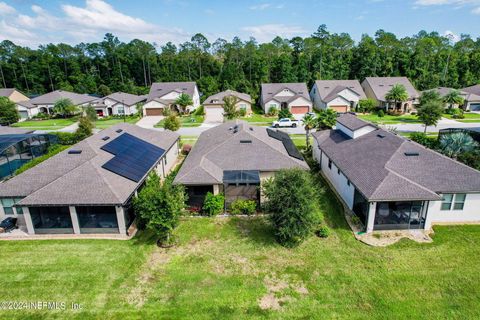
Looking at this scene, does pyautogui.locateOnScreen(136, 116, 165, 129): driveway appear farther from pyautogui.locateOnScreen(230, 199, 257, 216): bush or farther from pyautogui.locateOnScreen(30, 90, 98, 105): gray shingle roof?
pyautogui.locateOnScreen(230, 199, 257, 216): bush

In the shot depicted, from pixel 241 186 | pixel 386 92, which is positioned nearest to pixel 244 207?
pixel 241 186

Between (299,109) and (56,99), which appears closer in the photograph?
(299,109)

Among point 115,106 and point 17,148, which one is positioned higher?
point 115,106

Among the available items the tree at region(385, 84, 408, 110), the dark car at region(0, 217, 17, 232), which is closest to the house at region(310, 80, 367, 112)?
the tree at region(385, 84, 408, 110)

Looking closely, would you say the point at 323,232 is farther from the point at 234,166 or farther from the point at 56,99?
the point at 56,99

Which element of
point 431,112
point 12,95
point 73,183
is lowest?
point 73,183

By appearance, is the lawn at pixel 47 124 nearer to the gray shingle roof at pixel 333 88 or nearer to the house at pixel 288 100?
the house at pixel 288 100

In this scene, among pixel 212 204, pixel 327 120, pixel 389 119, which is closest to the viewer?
pixel 212 204
